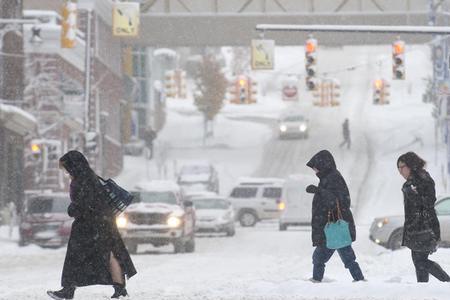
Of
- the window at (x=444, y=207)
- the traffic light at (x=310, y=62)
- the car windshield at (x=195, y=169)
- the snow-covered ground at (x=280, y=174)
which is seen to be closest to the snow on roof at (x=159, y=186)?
the snow-covered ground at (x=280, y=174)

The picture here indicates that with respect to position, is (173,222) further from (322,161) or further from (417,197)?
(417,197)

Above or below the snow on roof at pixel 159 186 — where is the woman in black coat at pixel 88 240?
above

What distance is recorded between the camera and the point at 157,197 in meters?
32.8

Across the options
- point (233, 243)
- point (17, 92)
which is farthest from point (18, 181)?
point (233, 243)

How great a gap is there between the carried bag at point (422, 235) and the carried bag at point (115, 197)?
3.34m

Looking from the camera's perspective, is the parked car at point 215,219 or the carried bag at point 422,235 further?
the parked car at point 215,219

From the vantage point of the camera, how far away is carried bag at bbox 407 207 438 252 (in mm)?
15250

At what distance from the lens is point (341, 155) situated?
2948 inches

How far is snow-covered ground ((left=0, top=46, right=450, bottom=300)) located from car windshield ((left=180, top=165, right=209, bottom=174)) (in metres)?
3.49

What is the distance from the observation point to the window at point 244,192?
50.5 meters

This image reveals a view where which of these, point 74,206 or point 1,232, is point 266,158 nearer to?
point 1,232

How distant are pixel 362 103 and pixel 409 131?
22719 millimetres

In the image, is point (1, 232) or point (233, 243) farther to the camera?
point (1, 232)

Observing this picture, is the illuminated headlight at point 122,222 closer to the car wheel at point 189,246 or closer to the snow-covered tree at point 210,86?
the car wheel at point 189,246
